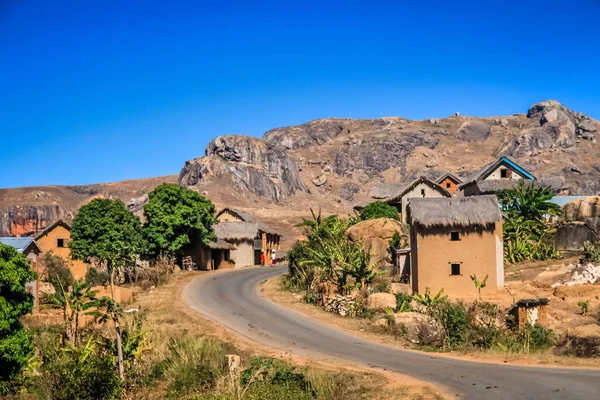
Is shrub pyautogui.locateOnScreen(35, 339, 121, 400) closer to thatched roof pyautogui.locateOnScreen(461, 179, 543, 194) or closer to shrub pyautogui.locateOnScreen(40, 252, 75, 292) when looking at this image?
shrub pyautogui.locateOnScreen(40, 252, 75, 292)

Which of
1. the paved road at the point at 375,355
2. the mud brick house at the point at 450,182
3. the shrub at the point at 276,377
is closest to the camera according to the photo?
the paved road at the point at 375,355

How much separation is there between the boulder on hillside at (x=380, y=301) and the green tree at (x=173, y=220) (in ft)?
69.8

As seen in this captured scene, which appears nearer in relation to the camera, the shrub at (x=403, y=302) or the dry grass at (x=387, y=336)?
the dry grass at (x=387, y=336)

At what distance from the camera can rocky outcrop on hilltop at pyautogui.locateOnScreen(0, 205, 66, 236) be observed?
5881 inches

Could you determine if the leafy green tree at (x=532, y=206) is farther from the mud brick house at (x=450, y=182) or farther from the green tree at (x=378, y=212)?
the mud brick house at (x=450, y=182)

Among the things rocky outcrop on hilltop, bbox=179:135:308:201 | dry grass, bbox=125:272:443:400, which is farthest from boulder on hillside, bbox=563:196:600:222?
rocky outcrop on hilltop, bbox=179:135:308:201

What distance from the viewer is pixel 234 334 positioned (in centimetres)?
2464

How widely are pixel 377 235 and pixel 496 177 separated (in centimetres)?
1914

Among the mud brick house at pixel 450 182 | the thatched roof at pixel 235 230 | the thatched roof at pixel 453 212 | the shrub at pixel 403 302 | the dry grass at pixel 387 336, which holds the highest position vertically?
the mud brick house at pixel 450 182

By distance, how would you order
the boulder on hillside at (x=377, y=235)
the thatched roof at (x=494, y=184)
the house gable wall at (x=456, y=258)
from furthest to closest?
the thatched roof at (x=494, y=184) → the boulder on hillside at (x=377, y=235) → the house gable wall at (x=456, y=258)

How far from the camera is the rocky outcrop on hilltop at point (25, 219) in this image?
14938 cm

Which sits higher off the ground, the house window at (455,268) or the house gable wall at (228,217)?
the house gable wall at (228,217)

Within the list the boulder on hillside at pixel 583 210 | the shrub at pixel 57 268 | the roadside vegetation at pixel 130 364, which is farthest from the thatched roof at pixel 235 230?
the boulder on hillside at pixel 583 210

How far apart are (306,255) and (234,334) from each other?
12588 millimetres
